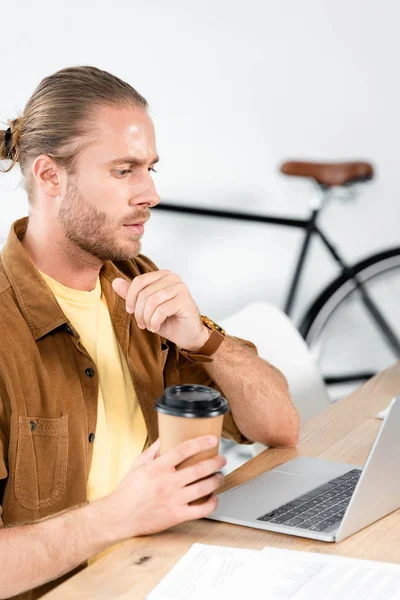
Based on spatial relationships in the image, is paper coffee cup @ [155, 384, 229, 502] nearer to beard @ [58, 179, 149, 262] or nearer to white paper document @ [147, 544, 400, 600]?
white paper document @ [147, 544, 400, 600]

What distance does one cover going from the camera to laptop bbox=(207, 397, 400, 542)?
1138 mm

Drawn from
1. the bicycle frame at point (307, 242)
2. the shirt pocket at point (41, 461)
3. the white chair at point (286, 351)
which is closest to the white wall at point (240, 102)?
the bicycle frame at point (307, 242)

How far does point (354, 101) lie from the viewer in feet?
10.8

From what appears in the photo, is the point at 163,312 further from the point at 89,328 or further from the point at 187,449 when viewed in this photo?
the point at 187,449

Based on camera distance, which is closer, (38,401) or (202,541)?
(202,541)

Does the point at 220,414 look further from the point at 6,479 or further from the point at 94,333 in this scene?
the point at 94,333

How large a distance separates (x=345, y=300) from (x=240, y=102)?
2.72 feet

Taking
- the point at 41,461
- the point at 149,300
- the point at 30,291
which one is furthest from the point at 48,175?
the point at 41,461

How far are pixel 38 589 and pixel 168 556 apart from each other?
0.37 metres

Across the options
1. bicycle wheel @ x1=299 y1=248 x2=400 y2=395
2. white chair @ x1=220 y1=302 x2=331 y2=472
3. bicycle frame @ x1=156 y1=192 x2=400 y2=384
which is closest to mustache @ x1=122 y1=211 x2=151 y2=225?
white chair @ x1=220 y1=302 x2=331 y2=472

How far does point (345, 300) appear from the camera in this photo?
3.39 meters

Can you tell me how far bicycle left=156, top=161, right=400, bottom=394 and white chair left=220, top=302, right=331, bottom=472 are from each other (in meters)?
1.19

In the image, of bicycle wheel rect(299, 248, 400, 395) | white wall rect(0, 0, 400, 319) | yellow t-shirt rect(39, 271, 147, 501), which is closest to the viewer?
yellow t-shirt rect(39, 271, 147, 501)

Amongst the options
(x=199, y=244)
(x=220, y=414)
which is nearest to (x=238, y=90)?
(x=199, y=244)
